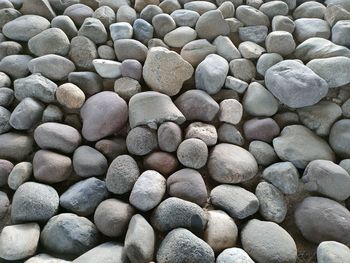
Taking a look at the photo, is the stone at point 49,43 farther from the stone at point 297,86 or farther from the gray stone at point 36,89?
the stone at point 297,86

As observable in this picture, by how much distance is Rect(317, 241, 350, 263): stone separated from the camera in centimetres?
55

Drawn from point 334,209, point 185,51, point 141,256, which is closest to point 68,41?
point 185,51

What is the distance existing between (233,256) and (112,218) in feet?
0.72

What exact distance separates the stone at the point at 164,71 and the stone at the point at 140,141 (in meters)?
0.12

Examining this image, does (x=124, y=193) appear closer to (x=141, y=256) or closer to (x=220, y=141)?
(x=141, y=256)

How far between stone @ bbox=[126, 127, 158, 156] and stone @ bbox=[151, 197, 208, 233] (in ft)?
0.43

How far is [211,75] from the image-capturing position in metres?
0.78

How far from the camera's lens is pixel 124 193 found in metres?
0.65

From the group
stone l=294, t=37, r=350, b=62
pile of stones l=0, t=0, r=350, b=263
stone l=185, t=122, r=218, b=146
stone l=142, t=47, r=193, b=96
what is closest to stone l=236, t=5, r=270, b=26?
pile of stones l=0, t=0, r=350, b=263

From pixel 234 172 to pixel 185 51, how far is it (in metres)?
0.35

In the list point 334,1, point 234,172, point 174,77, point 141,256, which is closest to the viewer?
point 141,256

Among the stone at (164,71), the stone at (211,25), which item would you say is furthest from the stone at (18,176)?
the stone at (211,25)

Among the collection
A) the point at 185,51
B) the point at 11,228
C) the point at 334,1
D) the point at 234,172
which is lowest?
the point at 11,228

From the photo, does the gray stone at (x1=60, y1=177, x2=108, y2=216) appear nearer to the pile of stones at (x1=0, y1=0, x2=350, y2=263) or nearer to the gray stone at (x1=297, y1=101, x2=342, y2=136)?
the pile of stones at (x1=0, y1=0, x2=350, y2=263)
